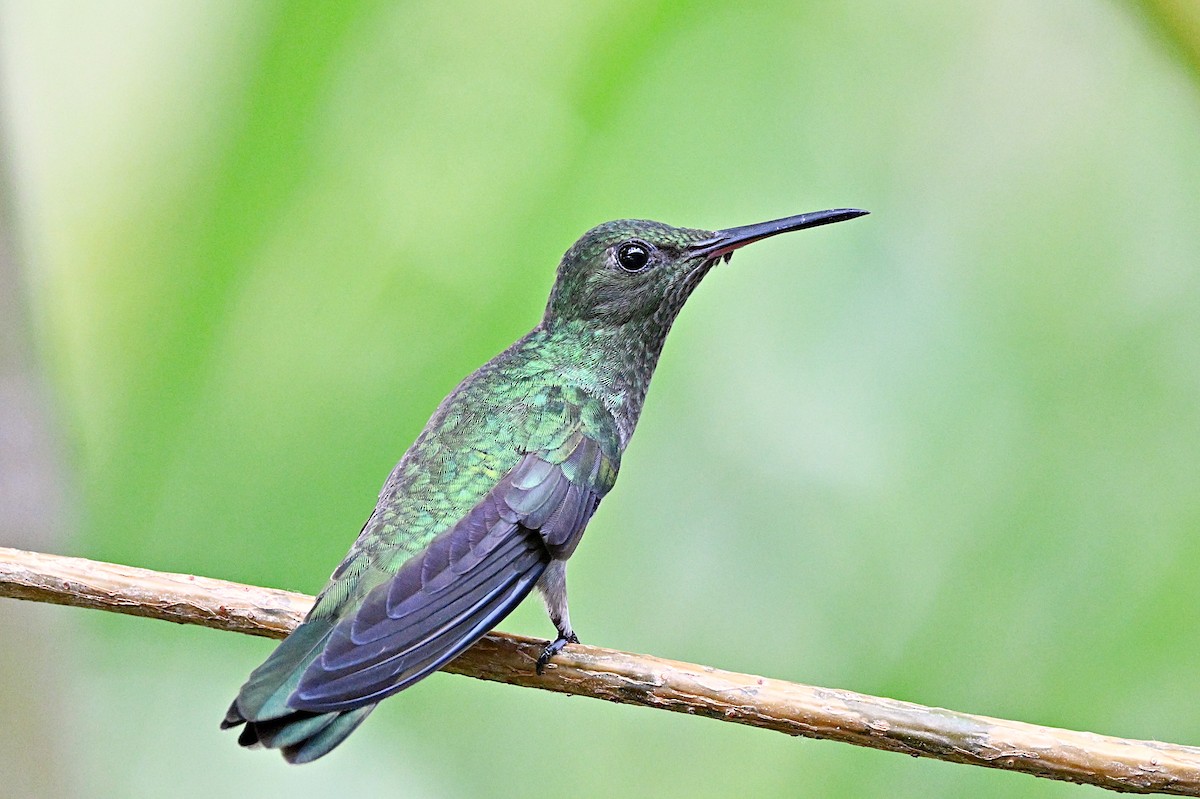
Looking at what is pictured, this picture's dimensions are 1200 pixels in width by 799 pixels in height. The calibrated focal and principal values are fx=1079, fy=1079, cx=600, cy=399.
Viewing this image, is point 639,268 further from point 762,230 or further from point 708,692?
point 708,692

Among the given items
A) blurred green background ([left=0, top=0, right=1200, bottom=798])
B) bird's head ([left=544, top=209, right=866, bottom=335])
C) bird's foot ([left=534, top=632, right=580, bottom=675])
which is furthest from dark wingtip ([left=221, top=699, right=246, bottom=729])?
blurred green background ([left=0, top=0, right=1200, bottom=798])

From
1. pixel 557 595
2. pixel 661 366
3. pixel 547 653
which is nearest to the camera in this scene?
pixel 547 653

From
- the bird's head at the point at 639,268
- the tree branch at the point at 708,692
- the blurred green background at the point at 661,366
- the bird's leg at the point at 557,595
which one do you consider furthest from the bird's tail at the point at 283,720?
the blurred green background at the point at 661,366

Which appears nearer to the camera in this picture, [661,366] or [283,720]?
[283,720]

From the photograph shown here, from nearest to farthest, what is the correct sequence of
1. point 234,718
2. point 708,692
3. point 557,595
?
point 234,718 < point 708,692 < point 557,595

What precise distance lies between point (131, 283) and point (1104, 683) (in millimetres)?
2574

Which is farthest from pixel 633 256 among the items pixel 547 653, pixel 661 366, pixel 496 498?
pixel 661 366

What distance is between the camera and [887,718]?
4.99 ft

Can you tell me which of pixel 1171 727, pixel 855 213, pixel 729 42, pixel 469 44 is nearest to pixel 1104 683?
pixel 1171 727

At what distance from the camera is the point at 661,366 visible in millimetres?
2840

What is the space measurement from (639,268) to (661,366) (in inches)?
33.8

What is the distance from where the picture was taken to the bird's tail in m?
1.27

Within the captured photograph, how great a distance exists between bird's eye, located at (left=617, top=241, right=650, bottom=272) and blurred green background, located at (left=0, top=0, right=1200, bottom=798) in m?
0.80

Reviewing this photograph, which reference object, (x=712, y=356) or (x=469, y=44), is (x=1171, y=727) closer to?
(x=712, y=356)
